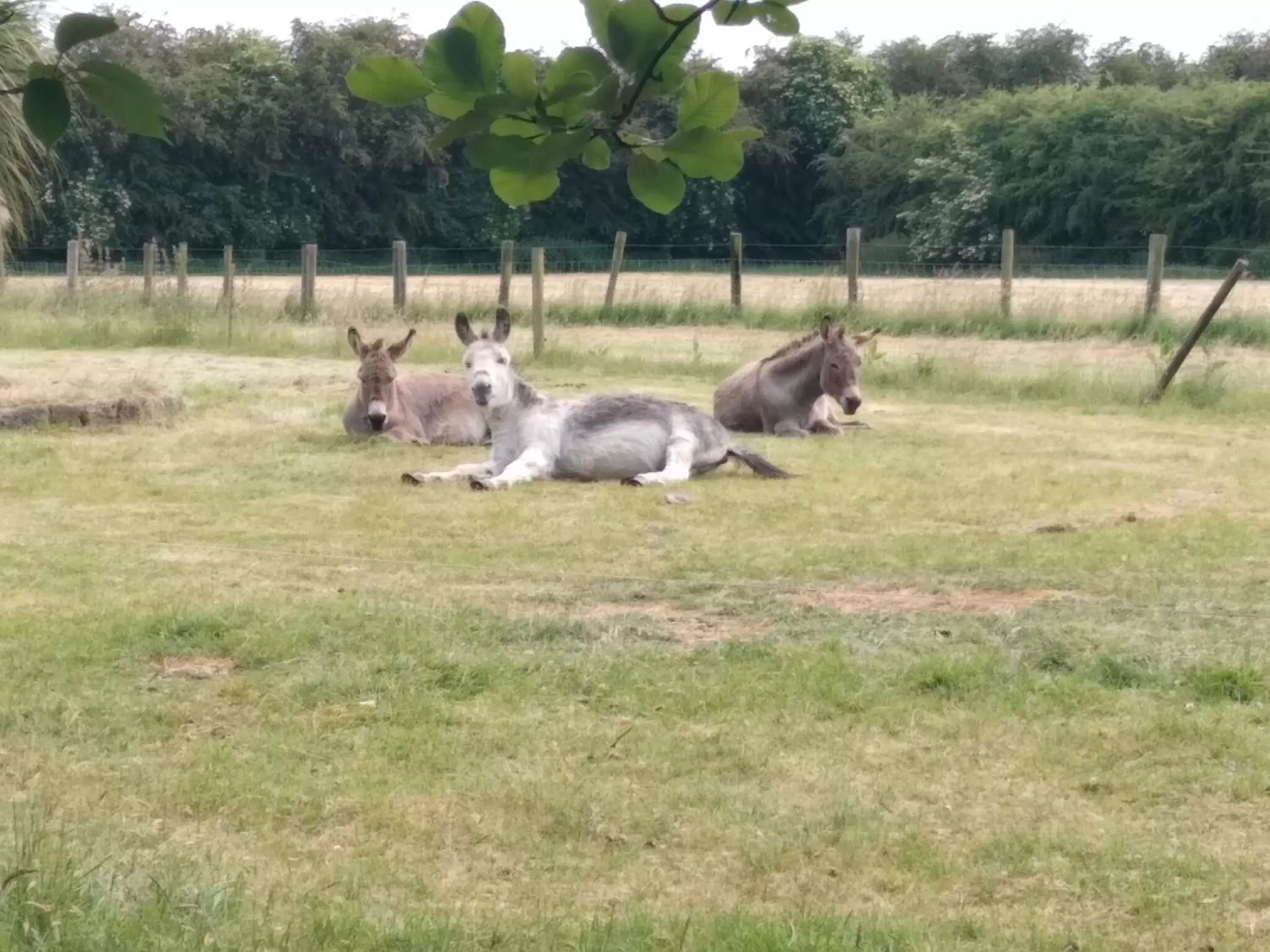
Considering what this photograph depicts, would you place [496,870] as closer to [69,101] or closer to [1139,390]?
[69,101]

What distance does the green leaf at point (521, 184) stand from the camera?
1.91 m

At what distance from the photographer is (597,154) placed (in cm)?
207

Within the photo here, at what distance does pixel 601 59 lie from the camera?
6.10ft

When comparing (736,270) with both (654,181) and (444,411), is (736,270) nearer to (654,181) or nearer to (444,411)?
(444,411)

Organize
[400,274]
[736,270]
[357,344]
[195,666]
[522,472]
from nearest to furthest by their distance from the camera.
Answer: [195,666]
[522,472]
[357,344]
[400,274]
[736,270]

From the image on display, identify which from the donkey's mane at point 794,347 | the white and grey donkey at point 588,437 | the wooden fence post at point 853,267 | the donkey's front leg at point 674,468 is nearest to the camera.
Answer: the donkey's front leg at point 674,468

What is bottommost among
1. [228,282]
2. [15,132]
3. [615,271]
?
[228,282]

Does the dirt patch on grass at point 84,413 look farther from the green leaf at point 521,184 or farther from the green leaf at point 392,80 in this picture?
the green leaf at point 392,80

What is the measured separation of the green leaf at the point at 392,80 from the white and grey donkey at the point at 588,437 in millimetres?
8784

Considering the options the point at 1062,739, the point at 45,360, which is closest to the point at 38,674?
the point at 1062,739

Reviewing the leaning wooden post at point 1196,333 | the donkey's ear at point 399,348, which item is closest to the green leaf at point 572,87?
the donkey's ear at point 399,348

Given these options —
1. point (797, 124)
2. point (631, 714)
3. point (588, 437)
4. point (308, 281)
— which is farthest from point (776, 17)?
point (797, 124)

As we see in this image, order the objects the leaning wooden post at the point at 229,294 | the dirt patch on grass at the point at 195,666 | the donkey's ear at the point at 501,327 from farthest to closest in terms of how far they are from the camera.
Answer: the leaning wooden post at the point at 229,294 → the donkey's ear at the point at 501,327 → the dirt patch on grass at the point at 195,666

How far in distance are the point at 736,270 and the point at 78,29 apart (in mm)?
25037
